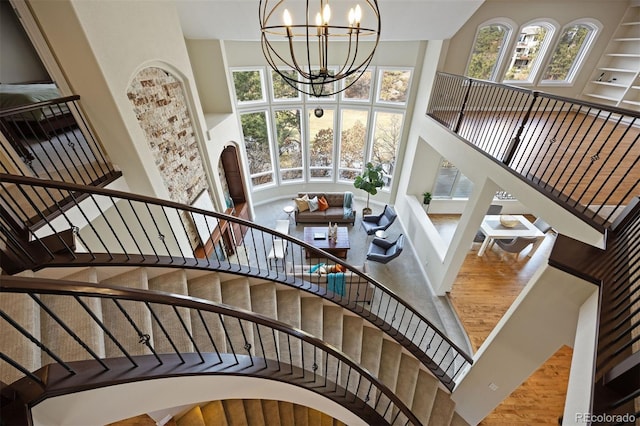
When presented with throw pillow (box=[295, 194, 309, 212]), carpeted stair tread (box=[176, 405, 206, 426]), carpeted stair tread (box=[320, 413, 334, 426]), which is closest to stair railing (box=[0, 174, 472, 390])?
carpeted stair tread (box=[320, 413, 334, 426])

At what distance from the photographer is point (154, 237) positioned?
3920 mm

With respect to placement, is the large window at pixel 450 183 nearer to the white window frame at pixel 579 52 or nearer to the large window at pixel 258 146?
the white window frame at pixel 579 52

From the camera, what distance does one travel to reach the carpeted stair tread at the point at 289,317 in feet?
10.2

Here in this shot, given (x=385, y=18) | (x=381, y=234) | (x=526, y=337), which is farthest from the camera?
(x=381, y=234)

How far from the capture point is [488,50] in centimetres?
600

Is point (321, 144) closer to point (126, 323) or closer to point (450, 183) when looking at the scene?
point (450, 183)

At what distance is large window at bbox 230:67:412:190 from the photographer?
22.7 ft

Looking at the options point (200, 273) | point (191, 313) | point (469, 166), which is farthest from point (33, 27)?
point (469, 166)

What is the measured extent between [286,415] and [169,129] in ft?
14.4

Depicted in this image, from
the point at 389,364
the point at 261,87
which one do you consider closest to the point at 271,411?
the point at 389,364

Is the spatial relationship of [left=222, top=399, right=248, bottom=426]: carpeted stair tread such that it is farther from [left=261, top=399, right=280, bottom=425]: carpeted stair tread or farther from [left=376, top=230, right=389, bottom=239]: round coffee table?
[left=376, top=230, right=389, bottom=239]: round coffee table

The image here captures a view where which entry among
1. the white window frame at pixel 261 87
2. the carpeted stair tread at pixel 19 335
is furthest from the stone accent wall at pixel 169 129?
the white window frame at pixel 261 87

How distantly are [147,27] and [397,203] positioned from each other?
6875mm

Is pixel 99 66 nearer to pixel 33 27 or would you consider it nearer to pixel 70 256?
pixel 33 27
